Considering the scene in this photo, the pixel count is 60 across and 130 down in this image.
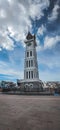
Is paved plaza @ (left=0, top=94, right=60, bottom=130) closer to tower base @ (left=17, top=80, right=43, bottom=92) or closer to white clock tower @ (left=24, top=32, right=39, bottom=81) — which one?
tower base @ (left=17, top=80, right=43, bottom=92)

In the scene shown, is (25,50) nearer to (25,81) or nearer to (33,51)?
(33,51)

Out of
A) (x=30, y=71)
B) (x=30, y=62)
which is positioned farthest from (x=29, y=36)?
(x=30, y=71)

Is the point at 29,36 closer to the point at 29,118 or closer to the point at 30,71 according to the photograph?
the point at 30,71

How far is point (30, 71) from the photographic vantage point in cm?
4706

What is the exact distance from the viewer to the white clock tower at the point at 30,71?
4453 cm

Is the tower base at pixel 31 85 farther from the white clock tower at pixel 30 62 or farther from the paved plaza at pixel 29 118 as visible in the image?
the paved plaza at pixel 29 118

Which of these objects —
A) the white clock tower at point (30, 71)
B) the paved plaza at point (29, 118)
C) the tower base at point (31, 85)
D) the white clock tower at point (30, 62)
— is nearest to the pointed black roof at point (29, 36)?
the white clock tower at point (30, 62)

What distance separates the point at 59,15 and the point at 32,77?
32679 mm

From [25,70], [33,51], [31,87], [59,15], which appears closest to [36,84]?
[31,87]

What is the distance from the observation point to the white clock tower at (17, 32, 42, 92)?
4453 centimetres

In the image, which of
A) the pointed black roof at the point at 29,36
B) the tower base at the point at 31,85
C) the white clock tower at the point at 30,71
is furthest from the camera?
the pointed black roof at the point at 29,36

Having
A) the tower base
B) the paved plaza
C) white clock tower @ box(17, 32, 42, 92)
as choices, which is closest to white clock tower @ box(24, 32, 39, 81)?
white clock tower @ box(17, 32, 42, 92)

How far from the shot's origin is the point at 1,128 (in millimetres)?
3201

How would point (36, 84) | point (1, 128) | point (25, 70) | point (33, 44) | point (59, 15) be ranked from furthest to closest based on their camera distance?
1. point (33, 44)
2. point (25, 70)
3. point (36, 84)
4. point (59, 15)
5. point (1, 128)
